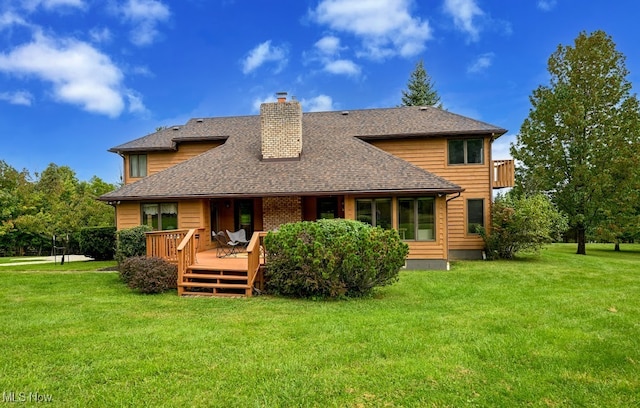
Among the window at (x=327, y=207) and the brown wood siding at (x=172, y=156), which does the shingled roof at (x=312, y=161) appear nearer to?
the brown wood siding at (x=172, y=156)

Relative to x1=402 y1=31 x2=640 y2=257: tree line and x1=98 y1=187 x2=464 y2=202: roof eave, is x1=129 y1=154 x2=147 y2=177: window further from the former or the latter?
x1=402 y1=31 x2=640 y2=257: tree line

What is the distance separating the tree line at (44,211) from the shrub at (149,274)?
9595mm

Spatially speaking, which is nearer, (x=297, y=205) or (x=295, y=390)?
(x=295, y=390)

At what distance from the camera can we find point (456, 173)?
1523 centimetres

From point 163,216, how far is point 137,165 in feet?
17.4

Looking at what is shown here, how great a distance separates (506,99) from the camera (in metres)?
24.0

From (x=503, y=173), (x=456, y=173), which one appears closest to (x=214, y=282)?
(x=456, y=173)

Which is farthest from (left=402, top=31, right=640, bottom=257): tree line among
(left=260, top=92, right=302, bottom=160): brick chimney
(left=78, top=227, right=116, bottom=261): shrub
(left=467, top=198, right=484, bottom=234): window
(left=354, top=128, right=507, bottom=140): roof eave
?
(left=78, top=227, right=116, bottom=261): shrub

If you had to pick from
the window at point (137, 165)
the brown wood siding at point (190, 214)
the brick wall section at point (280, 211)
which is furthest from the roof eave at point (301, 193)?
the window at point (137, 165)

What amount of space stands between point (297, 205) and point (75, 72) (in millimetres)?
13623

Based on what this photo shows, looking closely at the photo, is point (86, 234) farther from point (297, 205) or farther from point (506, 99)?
point (506, 99)

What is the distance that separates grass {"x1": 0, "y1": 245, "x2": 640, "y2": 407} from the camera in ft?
11.7

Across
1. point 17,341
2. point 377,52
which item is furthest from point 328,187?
point 377,52

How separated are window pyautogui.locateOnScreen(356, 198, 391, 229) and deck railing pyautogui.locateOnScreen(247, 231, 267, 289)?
4.81 metres
